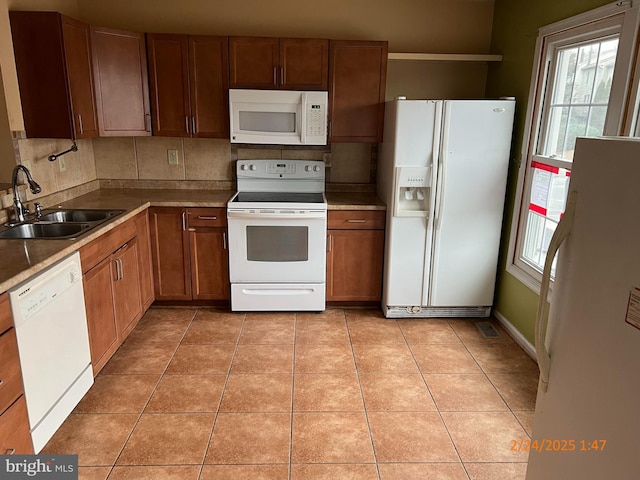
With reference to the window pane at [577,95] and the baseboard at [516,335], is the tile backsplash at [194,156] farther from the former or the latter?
the baseboard at [516,335]

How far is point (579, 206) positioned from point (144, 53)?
3142 mm

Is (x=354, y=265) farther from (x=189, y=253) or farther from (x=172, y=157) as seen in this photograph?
(x=172, y=157)

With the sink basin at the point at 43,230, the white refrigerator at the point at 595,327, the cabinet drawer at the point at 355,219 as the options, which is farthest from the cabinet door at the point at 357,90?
the white refrigerator at the point at 595,327

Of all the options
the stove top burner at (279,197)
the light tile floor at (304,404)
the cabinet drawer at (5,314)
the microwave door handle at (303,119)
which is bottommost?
the light tile floor at (304,404)

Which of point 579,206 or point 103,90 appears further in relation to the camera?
point 103,90

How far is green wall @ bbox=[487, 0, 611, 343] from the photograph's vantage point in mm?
3016

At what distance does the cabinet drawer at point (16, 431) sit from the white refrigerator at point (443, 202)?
7.85ft

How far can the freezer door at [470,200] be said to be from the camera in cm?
317

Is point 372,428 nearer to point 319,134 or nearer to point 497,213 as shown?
point 497,213

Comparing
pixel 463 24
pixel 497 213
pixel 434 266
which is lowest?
pixel 434 266

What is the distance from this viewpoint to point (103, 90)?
3.13 meters

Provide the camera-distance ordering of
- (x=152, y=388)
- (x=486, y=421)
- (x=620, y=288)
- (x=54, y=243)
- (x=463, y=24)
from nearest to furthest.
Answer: (x=620, y=288) < (x=54, y=243) < (x=486, y=421) < (x=152, y=388) < (x=463, y=24)

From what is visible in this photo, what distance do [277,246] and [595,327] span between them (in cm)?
243

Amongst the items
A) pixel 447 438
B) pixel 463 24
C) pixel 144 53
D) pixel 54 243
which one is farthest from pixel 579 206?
pixel 144 53
